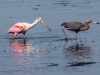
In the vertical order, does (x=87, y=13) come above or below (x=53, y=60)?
above

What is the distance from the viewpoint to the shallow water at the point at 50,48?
42.8ft

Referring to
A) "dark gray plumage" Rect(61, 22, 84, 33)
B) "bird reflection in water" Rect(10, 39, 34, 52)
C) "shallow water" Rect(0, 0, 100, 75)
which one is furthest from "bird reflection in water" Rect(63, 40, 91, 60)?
"dark gray plumage" Rect(61, 22, 84, 33)

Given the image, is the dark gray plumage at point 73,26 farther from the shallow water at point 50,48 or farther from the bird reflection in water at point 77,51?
the bird reflection in water at point 77,51

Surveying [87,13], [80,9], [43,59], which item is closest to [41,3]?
[80,9]

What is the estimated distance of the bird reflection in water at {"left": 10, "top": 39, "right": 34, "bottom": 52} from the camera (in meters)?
16.4

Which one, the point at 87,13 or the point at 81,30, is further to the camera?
the point at 87,13

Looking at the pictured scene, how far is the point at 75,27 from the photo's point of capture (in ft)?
63.1

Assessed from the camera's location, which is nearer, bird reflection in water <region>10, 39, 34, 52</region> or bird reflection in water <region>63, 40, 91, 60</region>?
bird reflection in water <region>63, 40, 91, 60</region>

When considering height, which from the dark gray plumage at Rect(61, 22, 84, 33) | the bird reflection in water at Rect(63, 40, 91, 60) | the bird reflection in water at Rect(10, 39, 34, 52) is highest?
the dark gray plumage at Rect(61, 22, 84, 33)

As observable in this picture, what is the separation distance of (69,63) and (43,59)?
99cm

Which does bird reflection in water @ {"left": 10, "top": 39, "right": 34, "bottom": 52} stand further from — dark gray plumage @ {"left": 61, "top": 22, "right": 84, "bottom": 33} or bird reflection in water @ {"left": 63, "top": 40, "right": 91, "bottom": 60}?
dark gray plumage @ {"left": 61, "top": 22, "right": 84, "bottom": 33}

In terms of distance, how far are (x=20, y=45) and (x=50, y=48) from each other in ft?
4.50

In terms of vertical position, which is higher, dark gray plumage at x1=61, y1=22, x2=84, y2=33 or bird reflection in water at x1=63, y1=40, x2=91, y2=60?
dark gray plumage at x1=61, y1=22, x2=84, y2=33

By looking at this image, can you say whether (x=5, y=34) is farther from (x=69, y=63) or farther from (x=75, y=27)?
(x=69, y=63)
